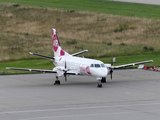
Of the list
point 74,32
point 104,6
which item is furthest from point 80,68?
point 104,6

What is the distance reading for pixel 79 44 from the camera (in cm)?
8294

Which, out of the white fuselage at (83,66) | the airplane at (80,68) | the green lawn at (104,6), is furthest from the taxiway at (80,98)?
the green lawn at (104,6)

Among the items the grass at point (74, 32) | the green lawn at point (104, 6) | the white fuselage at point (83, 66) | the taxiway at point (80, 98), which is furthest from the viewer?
the green lawn at point (104, 6)

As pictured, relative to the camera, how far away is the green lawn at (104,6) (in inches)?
4434

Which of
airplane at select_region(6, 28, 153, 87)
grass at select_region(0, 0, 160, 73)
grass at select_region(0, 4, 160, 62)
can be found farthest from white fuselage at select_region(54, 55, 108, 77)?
grass at select_region(0, 4, 160, 62)

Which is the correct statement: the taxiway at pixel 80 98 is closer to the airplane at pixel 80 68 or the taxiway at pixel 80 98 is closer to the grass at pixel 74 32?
the airplane at pixel 80 68

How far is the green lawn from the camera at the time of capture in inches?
4434

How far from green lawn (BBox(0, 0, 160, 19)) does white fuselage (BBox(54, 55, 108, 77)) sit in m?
60.2

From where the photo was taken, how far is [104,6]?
4823 inches

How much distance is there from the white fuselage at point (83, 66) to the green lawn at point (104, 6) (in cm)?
6017

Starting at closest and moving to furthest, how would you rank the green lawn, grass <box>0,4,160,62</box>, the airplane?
1. the airplane
2. grass <box>0,4,160,62</box>
3. the green lawn

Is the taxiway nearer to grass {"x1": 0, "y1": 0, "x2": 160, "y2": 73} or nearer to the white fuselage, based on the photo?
the white fuselage

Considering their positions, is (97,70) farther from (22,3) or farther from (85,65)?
(22,3)

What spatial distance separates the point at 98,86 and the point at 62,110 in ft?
39.3
